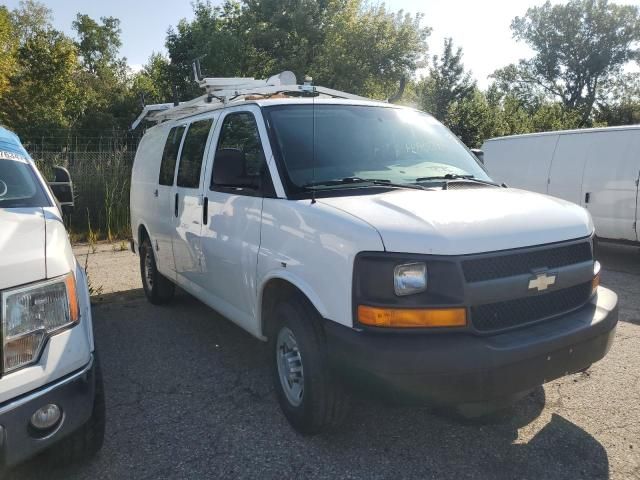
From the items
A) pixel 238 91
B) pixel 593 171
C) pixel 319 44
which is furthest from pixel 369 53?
pixel 238 91

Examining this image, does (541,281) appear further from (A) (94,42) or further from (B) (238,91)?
(A) (94,42)

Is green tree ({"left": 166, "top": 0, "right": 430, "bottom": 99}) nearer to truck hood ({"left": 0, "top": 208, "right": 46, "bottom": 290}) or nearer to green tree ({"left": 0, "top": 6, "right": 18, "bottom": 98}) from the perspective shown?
green tree ({"left": 0, "top": 6, "right": 18, "bottom": 98})

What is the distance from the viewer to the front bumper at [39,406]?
2.13 metres

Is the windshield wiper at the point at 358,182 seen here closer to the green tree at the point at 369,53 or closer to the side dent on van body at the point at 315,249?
the side dent on van body at the point at 315,249

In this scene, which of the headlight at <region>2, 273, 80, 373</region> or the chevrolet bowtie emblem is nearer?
the headlight at <region>2, 273, 80, 373</region>

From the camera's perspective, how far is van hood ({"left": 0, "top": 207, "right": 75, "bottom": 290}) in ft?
7.45

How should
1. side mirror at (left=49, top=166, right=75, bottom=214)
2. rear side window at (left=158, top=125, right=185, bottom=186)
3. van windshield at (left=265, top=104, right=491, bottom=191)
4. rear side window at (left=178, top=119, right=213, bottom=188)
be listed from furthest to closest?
rear side window at (left=158, top=125, right=185, bottom=186) → rear side window at (left=178, top=119, right=213, bottom=188) → side mirror at (left=49, top=166, right=75, bottom=214) → van windshield at (left=265, top=104, right=491, bottom=191)

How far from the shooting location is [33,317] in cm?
229

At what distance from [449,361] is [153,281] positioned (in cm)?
429

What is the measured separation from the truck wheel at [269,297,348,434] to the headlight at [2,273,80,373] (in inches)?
44.7

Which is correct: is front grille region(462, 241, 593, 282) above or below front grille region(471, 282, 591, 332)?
above

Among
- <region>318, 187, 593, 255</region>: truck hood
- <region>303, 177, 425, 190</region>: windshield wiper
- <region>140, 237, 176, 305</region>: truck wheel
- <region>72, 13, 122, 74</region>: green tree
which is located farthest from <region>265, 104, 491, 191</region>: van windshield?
<region>72, 13, 122, 74</region>: green tree

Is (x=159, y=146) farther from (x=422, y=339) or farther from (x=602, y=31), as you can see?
(x=602, y=31)

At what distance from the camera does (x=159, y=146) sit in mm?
5777
